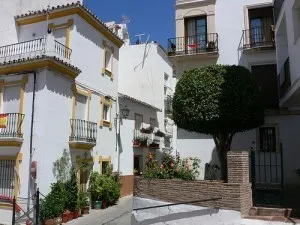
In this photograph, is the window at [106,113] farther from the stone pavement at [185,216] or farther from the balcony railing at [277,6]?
the balcony railing at [277,6]

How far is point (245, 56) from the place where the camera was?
16.5m

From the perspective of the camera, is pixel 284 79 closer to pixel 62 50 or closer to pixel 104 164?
pixel 62 50

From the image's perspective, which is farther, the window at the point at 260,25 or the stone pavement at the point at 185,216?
the window at the point at 260,25

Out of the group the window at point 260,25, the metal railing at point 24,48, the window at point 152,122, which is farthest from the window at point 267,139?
the window at point 152,122

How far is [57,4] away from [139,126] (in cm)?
988

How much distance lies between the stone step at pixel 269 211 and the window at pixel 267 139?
595 centimetres

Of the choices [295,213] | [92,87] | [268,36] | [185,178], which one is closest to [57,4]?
[92,87]

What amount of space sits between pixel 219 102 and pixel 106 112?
33.5 feet

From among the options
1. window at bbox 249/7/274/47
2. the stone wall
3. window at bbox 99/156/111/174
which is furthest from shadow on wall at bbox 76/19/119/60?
the stone wall

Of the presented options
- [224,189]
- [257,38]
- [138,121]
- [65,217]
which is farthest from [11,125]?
[257,38]

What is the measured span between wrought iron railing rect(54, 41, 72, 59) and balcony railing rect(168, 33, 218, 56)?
4.98 metres

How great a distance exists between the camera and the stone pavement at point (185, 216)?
9625 mm

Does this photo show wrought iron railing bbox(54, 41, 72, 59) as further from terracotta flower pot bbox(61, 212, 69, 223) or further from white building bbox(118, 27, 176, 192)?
terracotta flower pot bbox(61, 212, 69, 223)

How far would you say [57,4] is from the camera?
64.3ft
